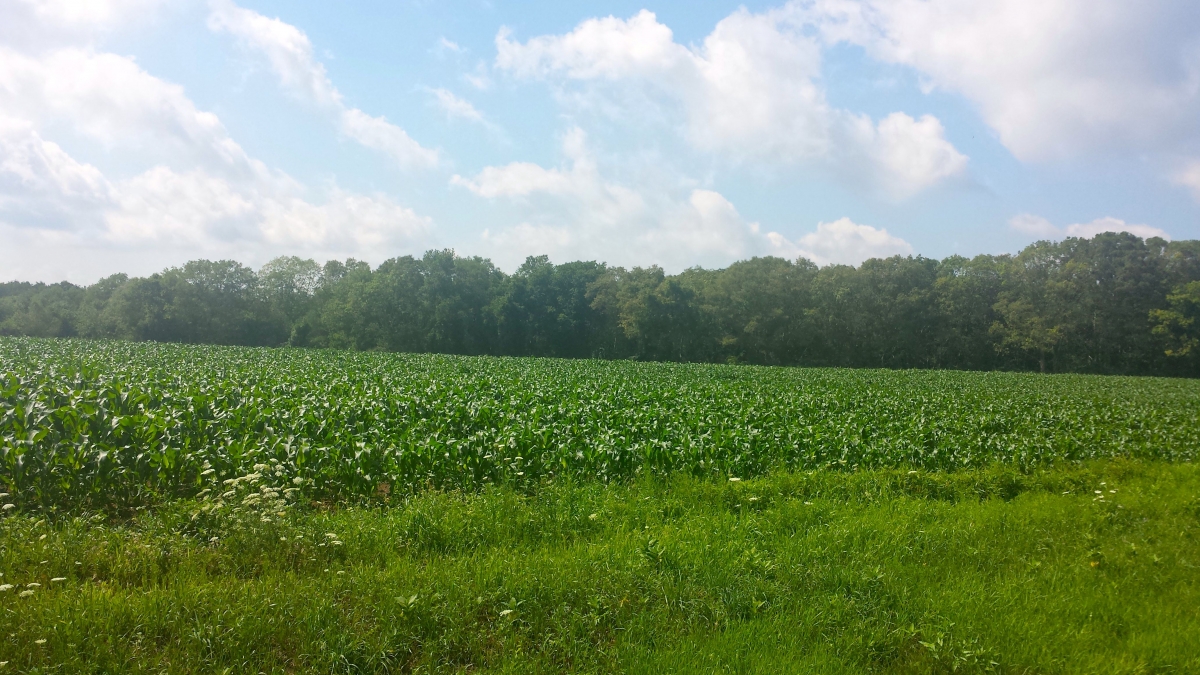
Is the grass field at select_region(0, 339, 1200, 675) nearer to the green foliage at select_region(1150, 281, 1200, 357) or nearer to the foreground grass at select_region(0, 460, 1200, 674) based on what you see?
the foreground grass at select_region(0, 460, 1200, 674)

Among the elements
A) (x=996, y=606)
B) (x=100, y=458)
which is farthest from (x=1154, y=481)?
(x=100, y=458)

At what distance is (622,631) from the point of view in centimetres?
438

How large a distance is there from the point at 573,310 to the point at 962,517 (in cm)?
5984

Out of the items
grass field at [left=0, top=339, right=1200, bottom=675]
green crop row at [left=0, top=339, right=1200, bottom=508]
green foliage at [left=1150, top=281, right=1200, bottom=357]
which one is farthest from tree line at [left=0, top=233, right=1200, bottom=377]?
grass field at [left=0, top=339, right=1200, bottom=675]

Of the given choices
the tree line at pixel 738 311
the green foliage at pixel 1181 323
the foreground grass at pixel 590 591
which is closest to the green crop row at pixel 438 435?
the foreground grass at pixel 590 591

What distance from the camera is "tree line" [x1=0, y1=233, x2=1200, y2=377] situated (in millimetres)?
61750

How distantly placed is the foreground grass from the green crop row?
1022 millimetres

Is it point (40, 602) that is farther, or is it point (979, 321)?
point (979, 321)

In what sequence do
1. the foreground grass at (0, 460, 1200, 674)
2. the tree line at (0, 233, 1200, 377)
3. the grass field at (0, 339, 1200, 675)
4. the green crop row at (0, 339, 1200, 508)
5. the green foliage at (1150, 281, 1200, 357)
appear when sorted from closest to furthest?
the foreground grass at (0, 460, 1200, 674) → the grass field at (0, 339, 1200, 675) → the green crop row at (0, 339, 1200, 508) → the green foliage at (1150, 281, 1200, 357) → the tree line at (0, 233, 1200, 377)

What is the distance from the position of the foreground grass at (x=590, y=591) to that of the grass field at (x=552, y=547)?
0.02 metres

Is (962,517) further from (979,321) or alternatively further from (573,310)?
(979,321)

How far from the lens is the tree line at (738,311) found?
203 feet

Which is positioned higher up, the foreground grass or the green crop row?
the green crop row

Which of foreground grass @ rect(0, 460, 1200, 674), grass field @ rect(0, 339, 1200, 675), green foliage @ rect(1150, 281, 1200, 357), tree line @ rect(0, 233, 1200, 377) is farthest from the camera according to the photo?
tree line @ rect(0, 233, 1200, 377)
